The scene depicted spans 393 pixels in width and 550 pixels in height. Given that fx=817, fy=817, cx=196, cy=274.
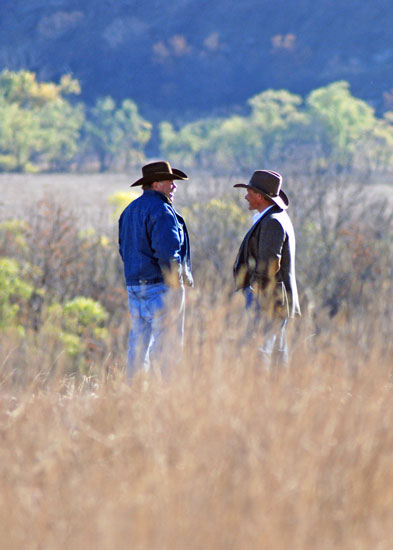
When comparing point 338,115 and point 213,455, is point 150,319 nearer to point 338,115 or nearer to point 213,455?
point 213,455

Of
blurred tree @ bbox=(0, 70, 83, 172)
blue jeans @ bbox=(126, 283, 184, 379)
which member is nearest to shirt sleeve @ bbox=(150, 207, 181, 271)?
blue jeans @ bbox=(126, 283, 184, 379)

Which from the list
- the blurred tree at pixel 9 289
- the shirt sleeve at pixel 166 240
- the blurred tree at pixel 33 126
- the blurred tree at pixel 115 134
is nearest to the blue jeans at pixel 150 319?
the shirt sleeve at pixel 166 240

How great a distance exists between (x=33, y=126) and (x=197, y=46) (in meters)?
60.6

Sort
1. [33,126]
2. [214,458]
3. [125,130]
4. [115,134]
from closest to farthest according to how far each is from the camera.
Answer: [214,458] < [33,126] < [115,134] < [125,130]

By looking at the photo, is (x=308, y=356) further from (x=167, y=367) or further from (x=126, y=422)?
(x=126, y=422)

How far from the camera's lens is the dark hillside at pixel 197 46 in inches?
4776

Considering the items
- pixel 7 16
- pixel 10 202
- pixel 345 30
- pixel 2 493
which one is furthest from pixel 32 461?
pixel 7 16

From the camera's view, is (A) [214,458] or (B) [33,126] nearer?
(A) [214,458]

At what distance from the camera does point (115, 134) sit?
92.6 meters

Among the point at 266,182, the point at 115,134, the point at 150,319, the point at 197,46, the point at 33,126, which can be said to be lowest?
the point at 150,319

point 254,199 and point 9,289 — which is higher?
point 254,199

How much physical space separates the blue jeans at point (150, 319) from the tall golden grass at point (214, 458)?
0.77 metres

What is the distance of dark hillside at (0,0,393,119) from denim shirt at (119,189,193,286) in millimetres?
111909

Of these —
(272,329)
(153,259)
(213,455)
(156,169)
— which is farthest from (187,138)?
(213,455)
